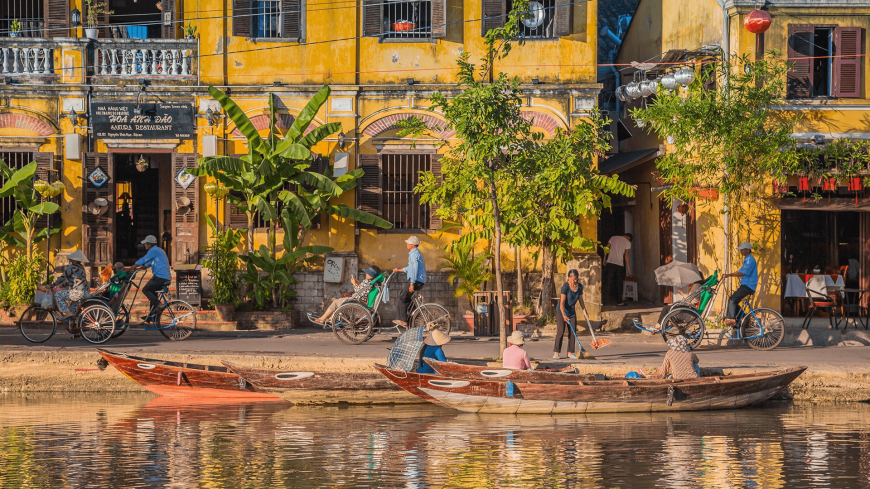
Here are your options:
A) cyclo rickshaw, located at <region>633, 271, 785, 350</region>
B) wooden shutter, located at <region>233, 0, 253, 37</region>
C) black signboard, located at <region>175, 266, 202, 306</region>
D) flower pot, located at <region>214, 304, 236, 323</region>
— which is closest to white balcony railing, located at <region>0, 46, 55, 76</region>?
wooden shutter, located at <region>233, 0, 253, 37</region>

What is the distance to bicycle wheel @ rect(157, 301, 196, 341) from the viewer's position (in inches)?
679

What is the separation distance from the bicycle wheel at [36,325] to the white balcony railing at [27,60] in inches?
219

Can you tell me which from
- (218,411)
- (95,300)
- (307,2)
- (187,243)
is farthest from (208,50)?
(218,411)

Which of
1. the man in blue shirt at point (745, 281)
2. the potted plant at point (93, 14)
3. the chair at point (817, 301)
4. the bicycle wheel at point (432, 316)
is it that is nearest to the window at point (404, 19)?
the potted plant at point (93, 14)

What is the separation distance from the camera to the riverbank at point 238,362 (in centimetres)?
1448

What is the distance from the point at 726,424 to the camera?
12.9 m

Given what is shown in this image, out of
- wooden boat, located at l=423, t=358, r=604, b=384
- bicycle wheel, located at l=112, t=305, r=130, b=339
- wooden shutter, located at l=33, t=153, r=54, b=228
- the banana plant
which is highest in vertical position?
wooden shutter, located at l=33, t=153, r=54, b=228

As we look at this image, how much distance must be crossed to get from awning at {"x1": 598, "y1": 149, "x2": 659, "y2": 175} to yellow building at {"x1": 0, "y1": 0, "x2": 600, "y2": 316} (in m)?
2.61

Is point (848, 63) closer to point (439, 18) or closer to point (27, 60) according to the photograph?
point (439, 18)

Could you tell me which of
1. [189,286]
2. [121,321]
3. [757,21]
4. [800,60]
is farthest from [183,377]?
[800,60]

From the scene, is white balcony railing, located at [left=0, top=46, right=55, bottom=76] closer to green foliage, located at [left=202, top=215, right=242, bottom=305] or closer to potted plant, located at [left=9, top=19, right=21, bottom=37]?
potted plant, located at [left=9, top=19, right=21, bottom=37]

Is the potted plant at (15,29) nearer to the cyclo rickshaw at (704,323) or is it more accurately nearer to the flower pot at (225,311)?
the flower pot at (225,311)

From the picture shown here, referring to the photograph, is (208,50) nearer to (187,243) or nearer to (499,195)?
(187,243)

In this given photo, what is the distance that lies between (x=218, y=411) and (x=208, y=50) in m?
8.75
